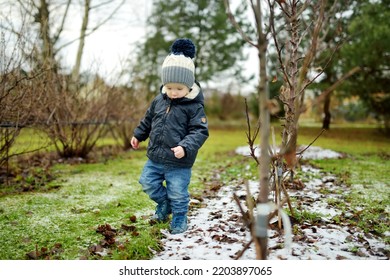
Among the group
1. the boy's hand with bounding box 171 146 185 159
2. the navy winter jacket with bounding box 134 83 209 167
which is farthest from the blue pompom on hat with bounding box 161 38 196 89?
the boy's hand with bounding box 171 146 185 159

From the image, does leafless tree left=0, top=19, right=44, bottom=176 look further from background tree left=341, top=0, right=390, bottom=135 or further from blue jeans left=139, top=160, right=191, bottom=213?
background tree left=341, top=0, right=390, bottom=135

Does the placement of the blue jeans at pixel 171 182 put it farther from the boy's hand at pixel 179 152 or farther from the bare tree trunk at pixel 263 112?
the bare tree trunk at pixel 263 112

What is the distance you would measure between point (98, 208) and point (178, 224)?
1.11 meters

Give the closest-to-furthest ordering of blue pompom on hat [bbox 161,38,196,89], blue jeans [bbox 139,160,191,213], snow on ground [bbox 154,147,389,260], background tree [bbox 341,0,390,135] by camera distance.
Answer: snow on ground [bbox 154,147,389,260] < blue pompom on hat [bbox 161,38,196,89] < blue jeans [bbox 139,160,191,213] < background tree [bbox 341,0,390,135]

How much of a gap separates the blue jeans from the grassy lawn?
0.27 meters

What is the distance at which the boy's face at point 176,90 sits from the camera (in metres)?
2.71

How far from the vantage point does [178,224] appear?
2.75 metres

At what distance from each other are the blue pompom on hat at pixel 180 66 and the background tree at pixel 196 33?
52.1 ft

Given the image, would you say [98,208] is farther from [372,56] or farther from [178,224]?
[372,56]

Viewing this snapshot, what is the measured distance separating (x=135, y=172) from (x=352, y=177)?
3274 millimetres

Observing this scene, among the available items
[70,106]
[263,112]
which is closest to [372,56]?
[70,106]

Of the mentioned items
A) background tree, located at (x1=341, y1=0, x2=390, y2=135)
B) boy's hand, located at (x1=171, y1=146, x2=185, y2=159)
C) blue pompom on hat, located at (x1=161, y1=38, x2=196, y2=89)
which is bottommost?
boy's hand, located at (x1=171, y1=146, x2=185, y2=159)

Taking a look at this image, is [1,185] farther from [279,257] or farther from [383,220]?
[383,220]

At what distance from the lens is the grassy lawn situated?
96.9 inches
